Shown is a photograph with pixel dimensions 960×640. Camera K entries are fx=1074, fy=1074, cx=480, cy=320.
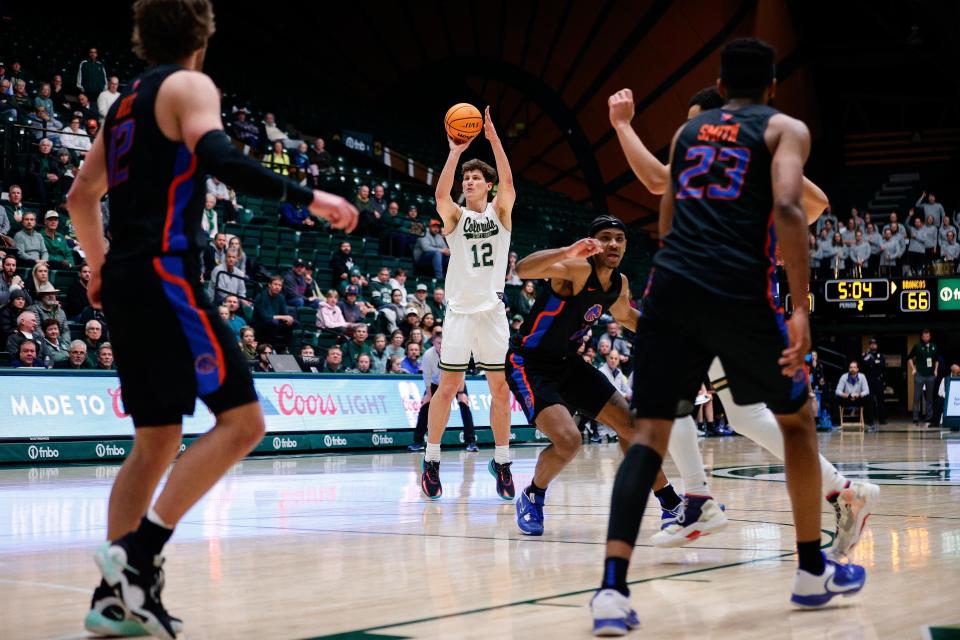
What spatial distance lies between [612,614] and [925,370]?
25.7 metres

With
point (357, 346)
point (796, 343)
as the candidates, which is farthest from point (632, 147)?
point (357, 346)

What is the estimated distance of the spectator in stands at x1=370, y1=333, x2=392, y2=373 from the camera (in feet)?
52.7

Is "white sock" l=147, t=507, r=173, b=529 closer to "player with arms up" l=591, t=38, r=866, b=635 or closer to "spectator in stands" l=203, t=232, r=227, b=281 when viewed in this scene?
"player with arms up" l=591, t=38, r=866, b=635

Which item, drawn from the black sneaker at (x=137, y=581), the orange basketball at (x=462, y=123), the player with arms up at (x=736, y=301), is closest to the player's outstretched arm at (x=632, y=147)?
the player with arms up at (x=736, y=301)

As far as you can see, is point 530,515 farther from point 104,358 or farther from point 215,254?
point 215,254

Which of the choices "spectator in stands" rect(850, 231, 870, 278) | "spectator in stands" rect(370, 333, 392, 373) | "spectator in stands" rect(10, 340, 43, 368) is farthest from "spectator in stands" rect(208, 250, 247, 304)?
"spectator in stands" rect(850, 231, 870, 278)

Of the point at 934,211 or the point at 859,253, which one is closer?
the point at 859,253

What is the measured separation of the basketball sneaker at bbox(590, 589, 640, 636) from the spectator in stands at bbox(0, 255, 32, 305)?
424 inches

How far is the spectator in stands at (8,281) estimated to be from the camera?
1236cm

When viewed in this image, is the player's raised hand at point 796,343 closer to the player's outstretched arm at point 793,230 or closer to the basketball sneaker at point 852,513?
the player's outstretched arm at point 793,230

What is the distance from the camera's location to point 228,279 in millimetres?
15133

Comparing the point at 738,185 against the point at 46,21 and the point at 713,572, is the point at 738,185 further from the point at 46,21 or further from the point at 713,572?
the point at 46,21

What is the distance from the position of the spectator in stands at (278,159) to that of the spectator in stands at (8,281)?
6.80m

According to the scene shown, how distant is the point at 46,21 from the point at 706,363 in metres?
19.9
